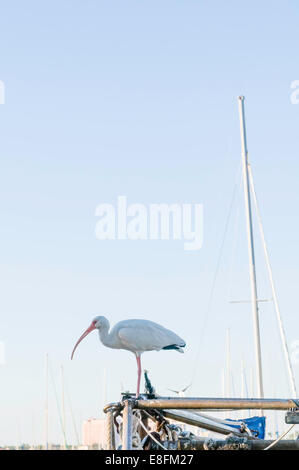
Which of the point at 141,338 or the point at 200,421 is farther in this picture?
the point at 141,338

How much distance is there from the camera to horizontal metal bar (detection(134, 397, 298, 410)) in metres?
12.0

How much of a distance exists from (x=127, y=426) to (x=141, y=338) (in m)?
4.80

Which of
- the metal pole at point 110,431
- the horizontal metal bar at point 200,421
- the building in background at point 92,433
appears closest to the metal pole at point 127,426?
the metal pole at point 110,431

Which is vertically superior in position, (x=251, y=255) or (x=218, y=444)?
(x=251, y=255)

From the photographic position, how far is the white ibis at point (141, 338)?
17.1m

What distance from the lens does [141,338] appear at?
681 inches

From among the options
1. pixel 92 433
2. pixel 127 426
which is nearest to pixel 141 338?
pixel 127 426

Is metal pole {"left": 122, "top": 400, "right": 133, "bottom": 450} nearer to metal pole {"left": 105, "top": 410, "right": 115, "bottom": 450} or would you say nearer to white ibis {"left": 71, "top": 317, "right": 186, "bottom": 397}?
metal pole {"left": 105, "top": 410, "right": 115, "bottom": 450}

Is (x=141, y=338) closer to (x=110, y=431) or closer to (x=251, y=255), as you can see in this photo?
(x=110, y=431)

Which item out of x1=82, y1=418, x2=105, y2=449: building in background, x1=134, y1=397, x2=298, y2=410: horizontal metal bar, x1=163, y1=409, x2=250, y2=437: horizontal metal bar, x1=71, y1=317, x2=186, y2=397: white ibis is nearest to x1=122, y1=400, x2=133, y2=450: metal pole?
x1=134, y1=397, x2=298, y2=410: horizontal metal bar
